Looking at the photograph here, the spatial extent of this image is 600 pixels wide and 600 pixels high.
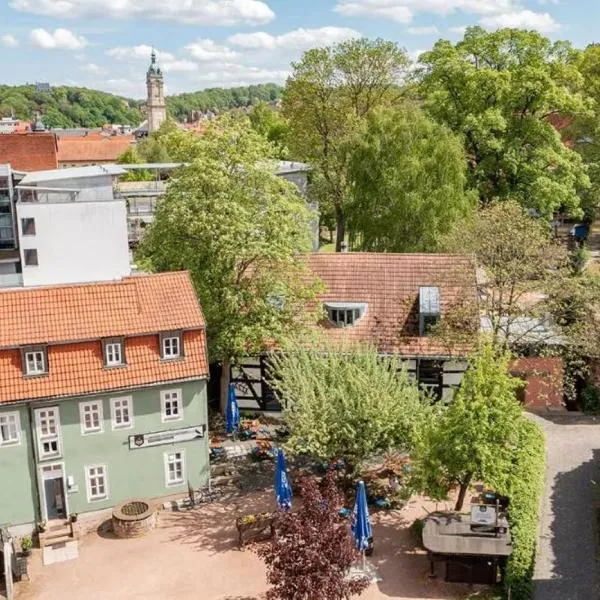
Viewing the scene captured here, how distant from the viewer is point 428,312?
28.5 meters

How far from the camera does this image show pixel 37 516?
75.4 feet

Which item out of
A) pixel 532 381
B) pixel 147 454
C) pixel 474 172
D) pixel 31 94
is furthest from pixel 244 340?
pixel 31 94

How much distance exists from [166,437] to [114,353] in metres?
3.49

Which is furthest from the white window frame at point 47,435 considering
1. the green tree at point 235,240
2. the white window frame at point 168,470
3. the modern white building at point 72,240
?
the modern white building at point 72,240

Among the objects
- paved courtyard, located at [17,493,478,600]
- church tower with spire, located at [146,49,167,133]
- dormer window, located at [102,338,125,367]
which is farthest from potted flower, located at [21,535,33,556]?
church tower with spire, located at [146,49,167,133]

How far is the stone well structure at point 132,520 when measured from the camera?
2277 cm

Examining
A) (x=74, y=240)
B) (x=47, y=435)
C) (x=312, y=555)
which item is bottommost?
(x=312, y=555)

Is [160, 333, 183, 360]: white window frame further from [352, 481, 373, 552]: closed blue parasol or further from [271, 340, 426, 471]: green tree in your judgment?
[352, 481, 373, 552]: closed blue parasol

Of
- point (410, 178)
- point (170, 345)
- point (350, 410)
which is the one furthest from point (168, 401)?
point (410, 178)

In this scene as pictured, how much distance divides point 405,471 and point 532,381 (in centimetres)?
904

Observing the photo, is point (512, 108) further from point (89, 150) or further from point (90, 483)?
point (89, 150)

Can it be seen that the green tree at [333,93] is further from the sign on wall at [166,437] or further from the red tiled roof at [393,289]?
the sign on wall at [166,437]

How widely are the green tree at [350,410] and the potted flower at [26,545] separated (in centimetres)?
892

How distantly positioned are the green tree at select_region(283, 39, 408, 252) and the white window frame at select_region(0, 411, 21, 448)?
29.0m
